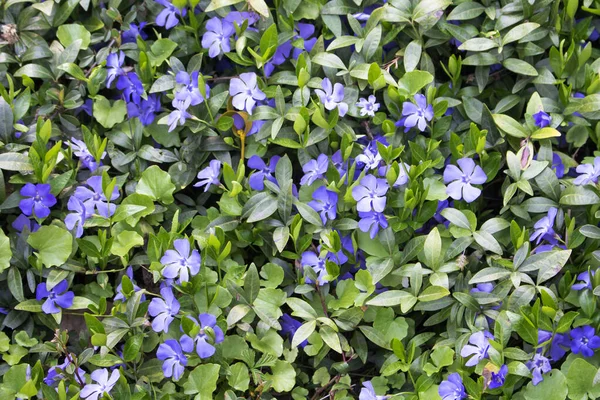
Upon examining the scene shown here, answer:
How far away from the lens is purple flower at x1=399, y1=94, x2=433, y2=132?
2.16 metres

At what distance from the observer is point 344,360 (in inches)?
80.4

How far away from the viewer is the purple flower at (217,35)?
2299 mm

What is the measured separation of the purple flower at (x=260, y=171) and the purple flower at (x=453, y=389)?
753mm

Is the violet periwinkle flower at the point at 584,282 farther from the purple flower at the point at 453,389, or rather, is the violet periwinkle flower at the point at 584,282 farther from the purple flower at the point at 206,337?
the purple flower at the point at 206,337

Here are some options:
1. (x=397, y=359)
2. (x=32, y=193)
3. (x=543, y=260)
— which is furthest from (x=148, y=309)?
(x=543, y=260)

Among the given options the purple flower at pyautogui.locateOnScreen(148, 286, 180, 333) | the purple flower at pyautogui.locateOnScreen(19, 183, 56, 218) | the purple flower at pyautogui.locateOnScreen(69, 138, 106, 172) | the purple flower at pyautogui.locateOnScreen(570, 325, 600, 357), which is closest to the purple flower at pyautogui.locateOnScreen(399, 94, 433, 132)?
the purple flower at pyautogui.locateOnScreen(570, 325, 600, 357)

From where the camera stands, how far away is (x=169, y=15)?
238cm

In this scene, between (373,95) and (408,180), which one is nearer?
(408,180)

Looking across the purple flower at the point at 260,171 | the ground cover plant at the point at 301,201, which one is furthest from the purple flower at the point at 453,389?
the purple flower at the point at 260,171

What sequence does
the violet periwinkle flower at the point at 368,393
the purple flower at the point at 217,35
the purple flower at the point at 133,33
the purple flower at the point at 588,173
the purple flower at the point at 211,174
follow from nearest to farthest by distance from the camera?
the violet periwinkle flower at the point at 368,393, the purple flower at the point at 588,173, the purple flower at the point at 211,174, the purple flower at the point at 217,35, the purple flower at the point at 133,33

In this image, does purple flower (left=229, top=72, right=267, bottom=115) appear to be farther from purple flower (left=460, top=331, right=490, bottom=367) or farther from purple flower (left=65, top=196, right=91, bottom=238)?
purple flower (left=460, top=331, right=490, bottom=367)

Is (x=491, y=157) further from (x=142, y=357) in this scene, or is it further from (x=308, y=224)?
(x=142, y=357)

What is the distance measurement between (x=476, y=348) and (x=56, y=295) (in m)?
1.16

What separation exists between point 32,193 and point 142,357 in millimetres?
563
